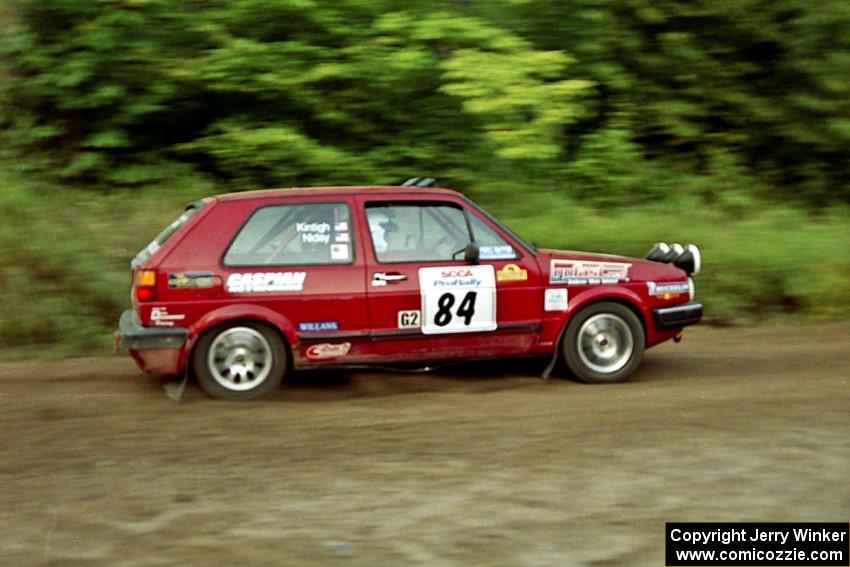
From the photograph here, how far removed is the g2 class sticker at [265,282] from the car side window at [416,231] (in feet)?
2.07

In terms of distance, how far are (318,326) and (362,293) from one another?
0.40 meters

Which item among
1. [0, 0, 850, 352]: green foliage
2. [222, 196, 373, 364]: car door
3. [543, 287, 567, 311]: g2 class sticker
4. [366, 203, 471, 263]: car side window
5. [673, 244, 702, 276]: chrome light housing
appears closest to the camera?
[222, 196, 373, 364]: car door

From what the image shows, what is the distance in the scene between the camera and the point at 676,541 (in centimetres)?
525

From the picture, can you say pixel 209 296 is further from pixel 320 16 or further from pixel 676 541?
pixel 320 16

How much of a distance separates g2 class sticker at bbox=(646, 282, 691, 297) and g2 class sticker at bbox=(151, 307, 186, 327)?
3512mm

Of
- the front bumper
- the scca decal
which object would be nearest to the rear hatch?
the scca decal

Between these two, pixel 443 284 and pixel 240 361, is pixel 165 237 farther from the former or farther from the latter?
pixel 443 284

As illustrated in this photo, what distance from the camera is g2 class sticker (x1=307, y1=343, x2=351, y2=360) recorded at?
27.8 ft

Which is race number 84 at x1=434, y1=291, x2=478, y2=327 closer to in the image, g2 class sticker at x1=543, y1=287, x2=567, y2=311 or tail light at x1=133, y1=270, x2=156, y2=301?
g2 class sticker at x1=543, y1=287, x2=567, y2=311

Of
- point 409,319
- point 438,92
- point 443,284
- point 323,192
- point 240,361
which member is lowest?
point 240,361

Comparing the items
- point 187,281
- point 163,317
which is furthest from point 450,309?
point 163,317

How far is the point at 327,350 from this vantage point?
27.9 feet

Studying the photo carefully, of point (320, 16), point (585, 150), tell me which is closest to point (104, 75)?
point (320, 16)

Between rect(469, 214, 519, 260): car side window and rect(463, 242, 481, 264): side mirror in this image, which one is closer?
rect(463, 242, 481, 264): side mirror
